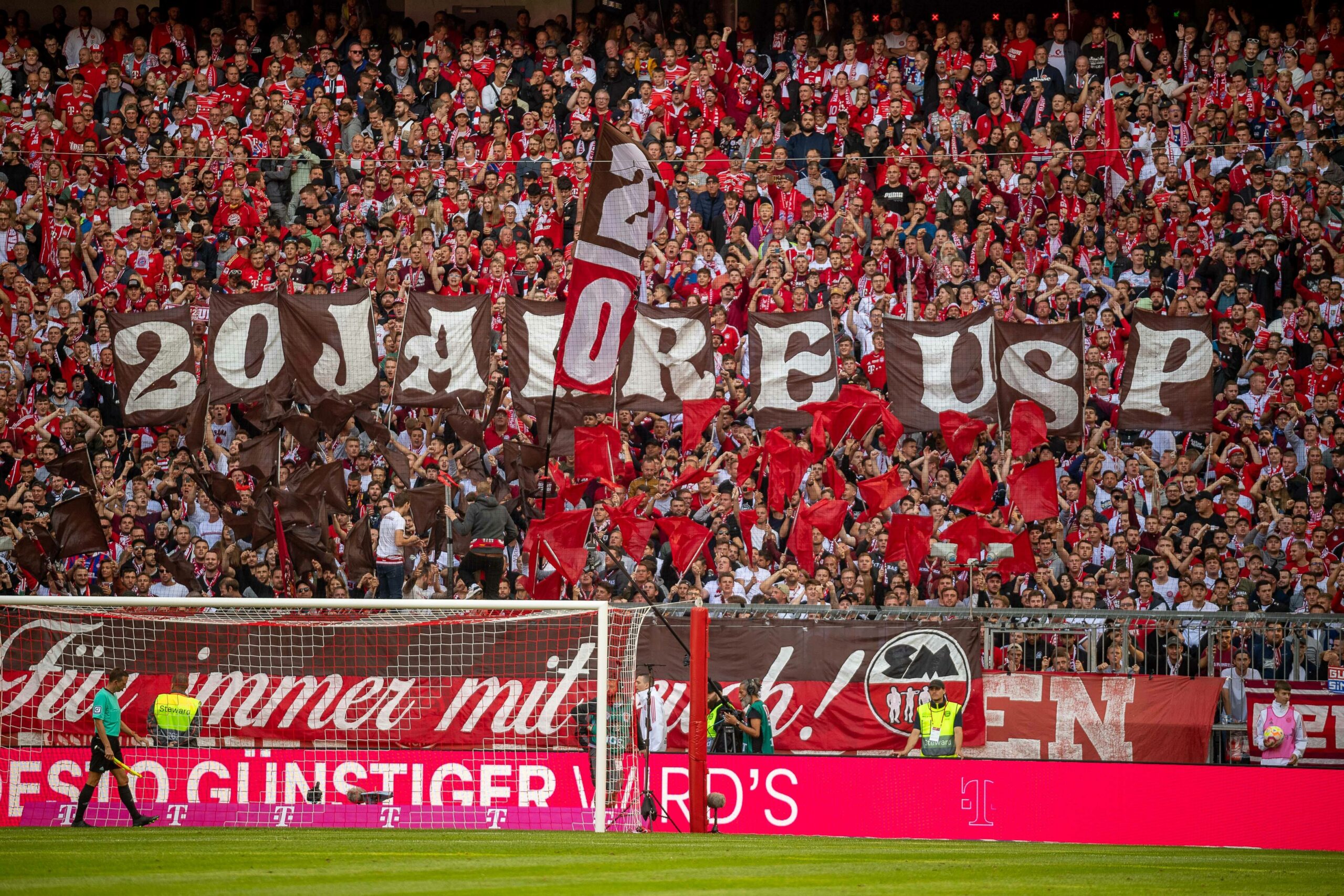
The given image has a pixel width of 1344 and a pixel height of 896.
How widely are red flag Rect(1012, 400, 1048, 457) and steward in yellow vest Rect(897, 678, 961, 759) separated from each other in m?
3.04

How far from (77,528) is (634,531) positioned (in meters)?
5.58

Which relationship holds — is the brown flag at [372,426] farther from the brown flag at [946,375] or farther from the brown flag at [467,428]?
the brown flag at [946,375]

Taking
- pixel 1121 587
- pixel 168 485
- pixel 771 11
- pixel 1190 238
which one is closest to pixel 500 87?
pixel 771 11

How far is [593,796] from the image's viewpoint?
42.6 feet

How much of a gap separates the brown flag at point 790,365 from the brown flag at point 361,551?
3.59 meters

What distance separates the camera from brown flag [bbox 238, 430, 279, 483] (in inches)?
639

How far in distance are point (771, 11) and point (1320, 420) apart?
10652 millimetres

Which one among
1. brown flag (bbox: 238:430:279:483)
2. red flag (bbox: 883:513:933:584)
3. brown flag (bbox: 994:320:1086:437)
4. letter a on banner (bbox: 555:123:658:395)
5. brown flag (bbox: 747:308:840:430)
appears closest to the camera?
letter a on banner (bbox: 555:123:658:395)

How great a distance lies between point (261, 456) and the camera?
53.3 ft

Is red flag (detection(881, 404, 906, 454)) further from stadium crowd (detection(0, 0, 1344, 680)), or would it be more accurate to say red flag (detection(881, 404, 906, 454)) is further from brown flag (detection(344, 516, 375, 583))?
brown flag (detection(344, 516, 375, 583))

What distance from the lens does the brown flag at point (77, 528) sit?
50.3 ft

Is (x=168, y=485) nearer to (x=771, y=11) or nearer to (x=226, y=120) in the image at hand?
(x=226, y=120)

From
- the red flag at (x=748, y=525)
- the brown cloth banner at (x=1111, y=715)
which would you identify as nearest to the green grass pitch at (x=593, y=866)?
the brown cloth banner at (x=1111, y=715)

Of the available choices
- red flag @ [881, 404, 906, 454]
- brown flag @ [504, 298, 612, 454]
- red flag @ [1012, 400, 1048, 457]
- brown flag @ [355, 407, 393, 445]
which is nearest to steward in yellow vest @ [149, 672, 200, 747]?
brown flag @ [355, 407, 393, 445]
